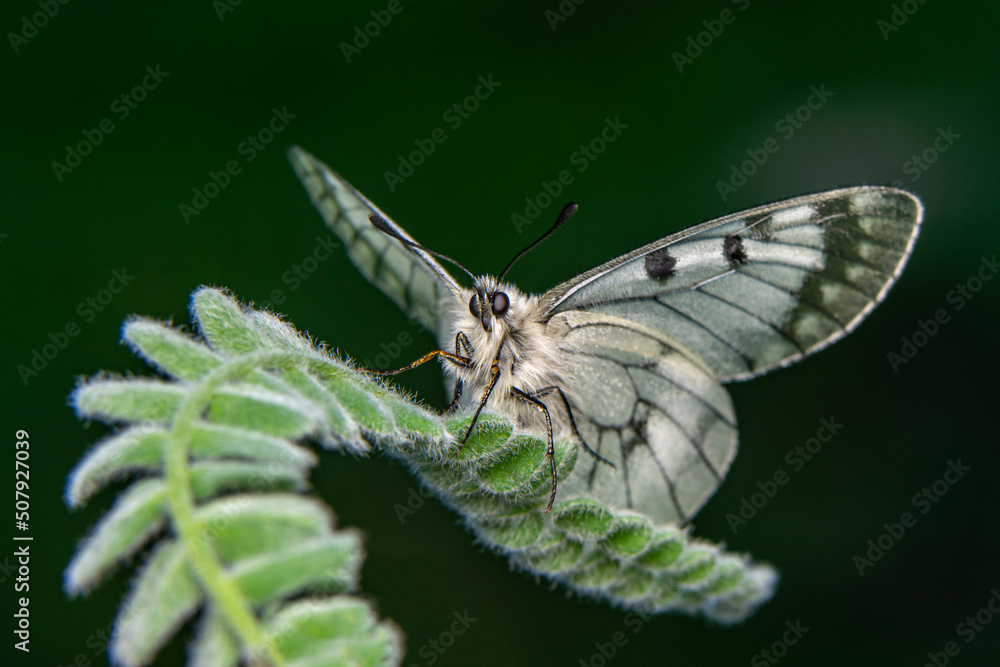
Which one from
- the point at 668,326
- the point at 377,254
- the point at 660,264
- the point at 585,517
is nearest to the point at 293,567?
the point at 585,517

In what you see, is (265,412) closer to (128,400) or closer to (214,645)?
(128,400)

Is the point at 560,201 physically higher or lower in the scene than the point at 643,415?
higher

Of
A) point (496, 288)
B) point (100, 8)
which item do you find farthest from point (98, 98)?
point (496, 288)

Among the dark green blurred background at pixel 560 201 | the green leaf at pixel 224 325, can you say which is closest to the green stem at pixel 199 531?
the green leaf at pixel 224 325

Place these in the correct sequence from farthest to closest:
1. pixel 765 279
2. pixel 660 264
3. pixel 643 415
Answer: pixel 643 415 < pixel 765 279 < pixel 660 264

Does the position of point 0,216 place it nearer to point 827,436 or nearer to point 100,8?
point 100,8

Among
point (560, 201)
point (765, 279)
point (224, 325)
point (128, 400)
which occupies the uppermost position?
point (560, 201)

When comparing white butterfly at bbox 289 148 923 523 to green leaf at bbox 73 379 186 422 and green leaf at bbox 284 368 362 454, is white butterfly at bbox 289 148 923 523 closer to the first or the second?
green leaf at bbox 284 368 362 454
